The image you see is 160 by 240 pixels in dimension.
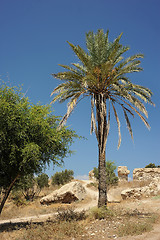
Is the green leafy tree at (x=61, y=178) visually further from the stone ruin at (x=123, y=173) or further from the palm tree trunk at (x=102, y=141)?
the palm tree trunk at (x=102, y=141)

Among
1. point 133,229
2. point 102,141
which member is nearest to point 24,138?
point 102,141

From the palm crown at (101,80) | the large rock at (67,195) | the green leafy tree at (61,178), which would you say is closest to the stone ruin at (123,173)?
the green leafy tree at (61,178)

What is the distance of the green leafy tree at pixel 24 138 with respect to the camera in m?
11.3

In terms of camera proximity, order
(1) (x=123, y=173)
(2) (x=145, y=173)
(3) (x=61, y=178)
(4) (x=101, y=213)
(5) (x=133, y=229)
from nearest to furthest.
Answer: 1. (5) (x=133, y=229)
2. (4) (x=101, y=213)
3. (2) (x=145, y=173)
4. (1) (x=123, y=173)
5. (3) (x=61, y=178)

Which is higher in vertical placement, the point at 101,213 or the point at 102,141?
the point at 102,141

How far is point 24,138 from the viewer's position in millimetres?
12070

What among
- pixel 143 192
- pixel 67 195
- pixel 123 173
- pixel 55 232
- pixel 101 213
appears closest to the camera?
pixel 55 232

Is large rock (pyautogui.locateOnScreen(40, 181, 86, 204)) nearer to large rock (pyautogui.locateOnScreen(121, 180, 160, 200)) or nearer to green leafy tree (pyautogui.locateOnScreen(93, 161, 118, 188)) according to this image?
large rock (pyautogui.locateOnScreen(121, 180, 160, 200))

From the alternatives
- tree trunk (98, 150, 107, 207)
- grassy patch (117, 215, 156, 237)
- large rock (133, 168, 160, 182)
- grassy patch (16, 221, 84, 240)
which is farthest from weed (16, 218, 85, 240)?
large rock (133, 168, 160, 182)

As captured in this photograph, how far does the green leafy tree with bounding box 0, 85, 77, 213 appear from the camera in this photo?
11336 mm

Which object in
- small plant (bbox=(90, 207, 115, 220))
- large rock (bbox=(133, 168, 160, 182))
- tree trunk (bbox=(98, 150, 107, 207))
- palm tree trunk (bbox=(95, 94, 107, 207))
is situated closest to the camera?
small plant (bbox=(90, 207, 115, 220))

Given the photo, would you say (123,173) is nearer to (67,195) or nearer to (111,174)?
(111,174)

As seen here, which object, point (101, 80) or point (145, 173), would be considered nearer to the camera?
point (101, 80)

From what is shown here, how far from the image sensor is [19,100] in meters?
13.1
